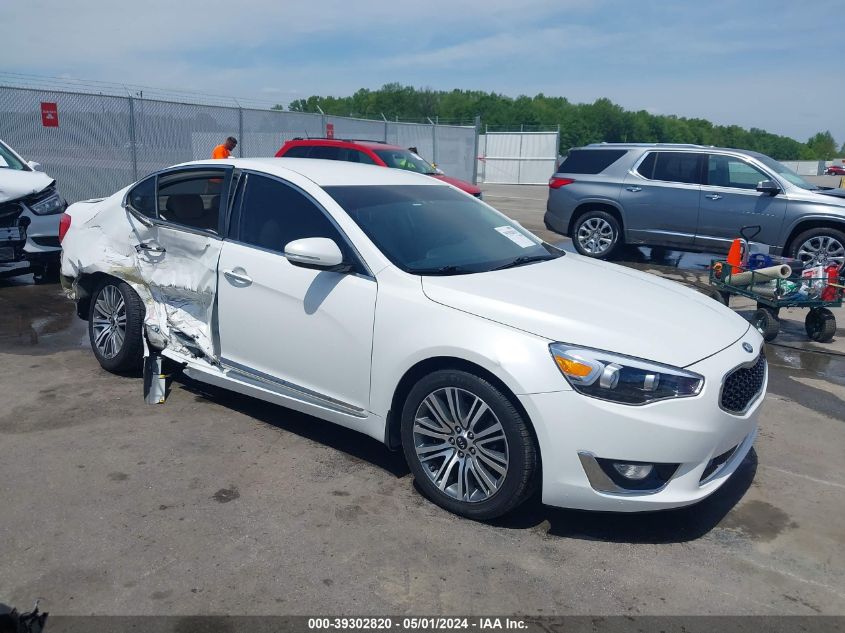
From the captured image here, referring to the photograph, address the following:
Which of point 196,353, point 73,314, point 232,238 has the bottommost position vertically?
point 73,314

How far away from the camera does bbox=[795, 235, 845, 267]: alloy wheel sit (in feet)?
32.5

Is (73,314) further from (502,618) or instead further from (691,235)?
(691,235)

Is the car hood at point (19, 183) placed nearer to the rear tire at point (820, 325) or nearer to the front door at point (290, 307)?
the front door at point (290, 307)

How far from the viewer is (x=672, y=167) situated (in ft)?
36.6

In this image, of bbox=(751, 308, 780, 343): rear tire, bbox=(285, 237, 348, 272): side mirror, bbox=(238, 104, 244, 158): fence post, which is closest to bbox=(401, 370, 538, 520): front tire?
bbox=(285, 237, 348, 272): side mirror

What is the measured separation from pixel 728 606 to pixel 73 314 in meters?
6.68

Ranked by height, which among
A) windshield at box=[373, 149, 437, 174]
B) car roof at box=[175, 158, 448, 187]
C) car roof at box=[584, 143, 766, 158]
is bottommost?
windshield at box=[373, 149, 437, 174]

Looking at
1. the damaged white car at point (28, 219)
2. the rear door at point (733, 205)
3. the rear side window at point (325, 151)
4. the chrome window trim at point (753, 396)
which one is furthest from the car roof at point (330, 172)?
the rear side window at point (325, 151)

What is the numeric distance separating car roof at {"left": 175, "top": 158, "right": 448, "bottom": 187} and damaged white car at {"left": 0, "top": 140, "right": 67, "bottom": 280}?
4200 mm

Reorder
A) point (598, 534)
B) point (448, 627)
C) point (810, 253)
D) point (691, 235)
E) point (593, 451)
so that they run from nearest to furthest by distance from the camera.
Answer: point (448, 627), point (593, 451), point (598, 534), point (810, 253), point (691, 235)

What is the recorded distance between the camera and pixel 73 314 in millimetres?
7566

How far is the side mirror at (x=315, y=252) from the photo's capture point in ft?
12.8

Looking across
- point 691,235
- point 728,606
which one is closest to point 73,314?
point 728,606

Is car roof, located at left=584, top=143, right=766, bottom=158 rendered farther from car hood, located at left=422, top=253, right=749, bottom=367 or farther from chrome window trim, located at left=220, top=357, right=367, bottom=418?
chrome window trim, located at left=220, top=357, right=367, bottom=418
